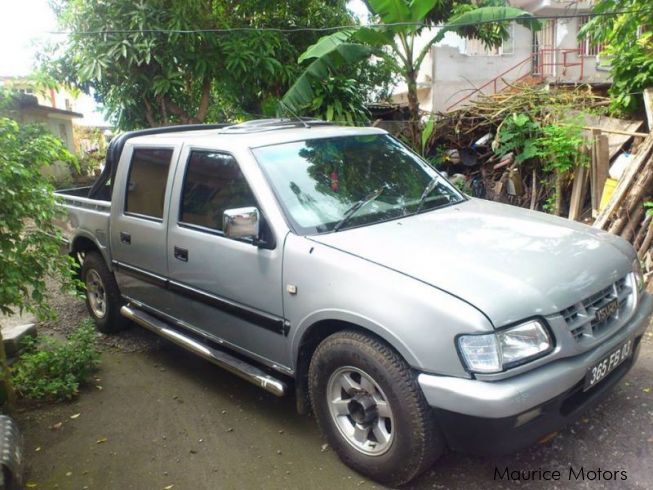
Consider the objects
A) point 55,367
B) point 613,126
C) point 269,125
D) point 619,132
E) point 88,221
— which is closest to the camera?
point 55,367

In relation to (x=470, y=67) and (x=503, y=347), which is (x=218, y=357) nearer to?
(x=503, y=347)

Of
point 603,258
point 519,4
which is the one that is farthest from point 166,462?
point 519,4

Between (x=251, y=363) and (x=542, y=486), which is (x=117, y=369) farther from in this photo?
(x=542, y=486)

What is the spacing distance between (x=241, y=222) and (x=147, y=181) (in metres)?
1.68

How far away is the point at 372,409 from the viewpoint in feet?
9.39

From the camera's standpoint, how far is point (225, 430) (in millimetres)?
3617

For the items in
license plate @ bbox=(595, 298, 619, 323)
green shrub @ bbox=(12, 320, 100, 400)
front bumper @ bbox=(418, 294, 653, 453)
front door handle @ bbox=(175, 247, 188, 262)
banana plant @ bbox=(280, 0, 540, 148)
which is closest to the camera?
front bumper @ bbox=(418, 294, 653, 453)

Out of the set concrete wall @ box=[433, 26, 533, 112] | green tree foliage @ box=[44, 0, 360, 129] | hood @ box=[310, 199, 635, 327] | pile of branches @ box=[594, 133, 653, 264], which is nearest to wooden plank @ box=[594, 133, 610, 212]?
pile of branches @ box=[594, 133, 653, 264]

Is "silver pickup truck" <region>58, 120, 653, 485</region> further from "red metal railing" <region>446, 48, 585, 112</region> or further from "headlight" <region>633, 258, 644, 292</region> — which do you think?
"red metal railing" <region>446, 48, 585, 112</region>

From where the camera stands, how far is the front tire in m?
2.62

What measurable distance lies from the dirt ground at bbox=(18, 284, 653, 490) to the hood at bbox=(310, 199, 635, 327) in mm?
973

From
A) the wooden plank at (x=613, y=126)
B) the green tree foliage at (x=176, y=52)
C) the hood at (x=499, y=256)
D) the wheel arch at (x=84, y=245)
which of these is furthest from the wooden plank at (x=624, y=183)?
the green tree foliage at (x=176, y=52)

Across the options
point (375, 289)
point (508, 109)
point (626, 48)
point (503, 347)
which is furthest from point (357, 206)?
point (626, 48)

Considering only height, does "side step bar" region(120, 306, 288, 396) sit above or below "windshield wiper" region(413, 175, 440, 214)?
below
